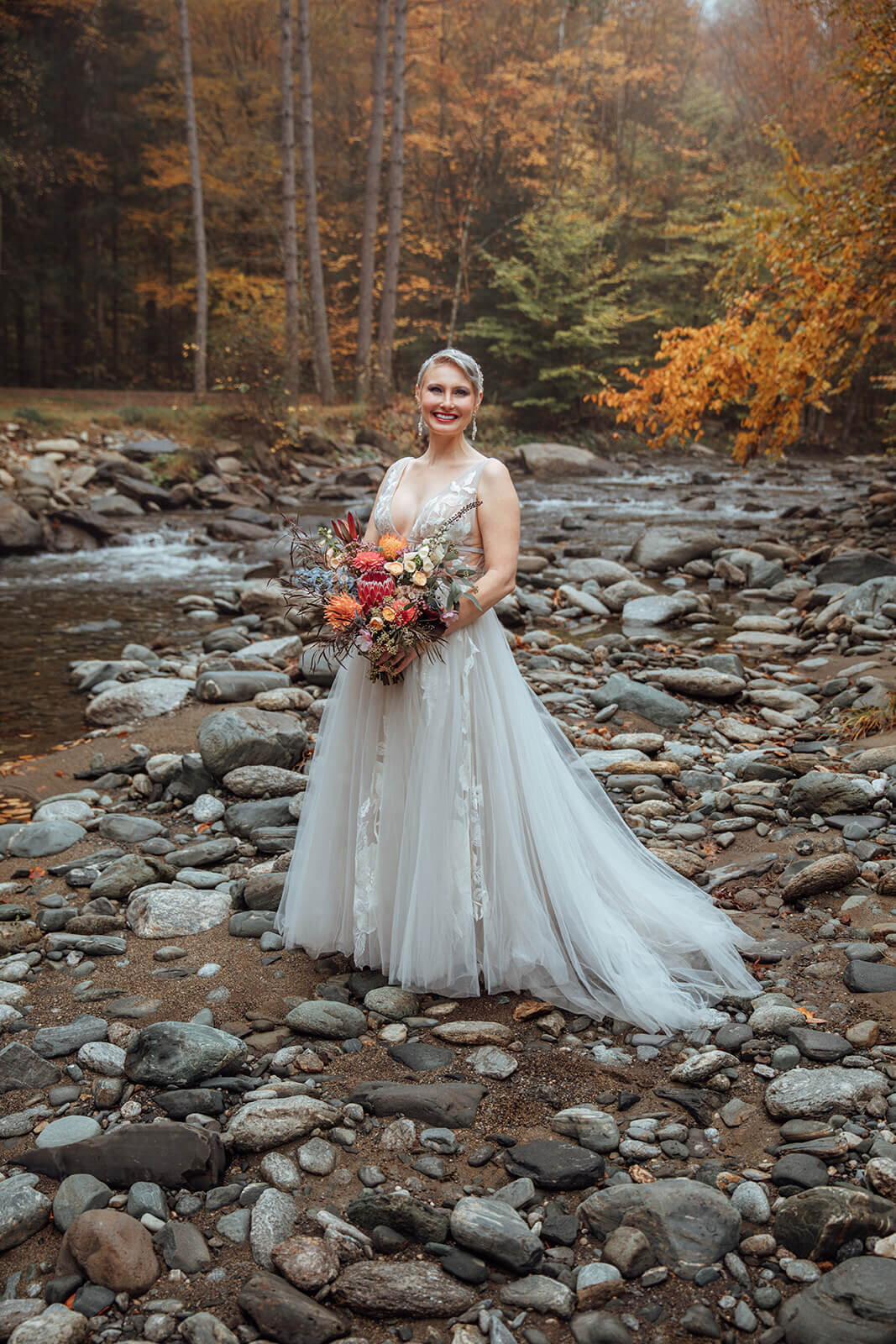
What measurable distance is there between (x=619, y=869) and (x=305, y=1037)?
1.43 meters

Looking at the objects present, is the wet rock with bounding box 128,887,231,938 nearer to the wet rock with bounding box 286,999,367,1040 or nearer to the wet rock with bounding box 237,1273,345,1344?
the wet rock with bounding box 286,999,367,1040

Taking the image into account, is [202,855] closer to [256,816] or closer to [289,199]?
[256,816]

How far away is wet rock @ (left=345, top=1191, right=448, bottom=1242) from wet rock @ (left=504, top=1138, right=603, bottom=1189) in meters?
0.31

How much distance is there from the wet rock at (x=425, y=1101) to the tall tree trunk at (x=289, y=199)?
64.0 ft


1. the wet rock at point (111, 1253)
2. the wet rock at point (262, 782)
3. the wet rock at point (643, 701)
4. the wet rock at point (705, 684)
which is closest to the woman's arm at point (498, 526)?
the wet rock at point (111, 1253)

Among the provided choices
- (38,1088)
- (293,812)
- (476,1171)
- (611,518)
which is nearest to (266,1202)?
(476,1171)

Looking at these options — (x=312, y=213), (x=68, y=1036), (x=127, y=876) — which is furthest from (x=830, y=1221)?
(x=312, y=213)

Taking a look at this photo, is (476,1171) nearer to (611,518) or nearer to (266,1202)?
(266,1202)

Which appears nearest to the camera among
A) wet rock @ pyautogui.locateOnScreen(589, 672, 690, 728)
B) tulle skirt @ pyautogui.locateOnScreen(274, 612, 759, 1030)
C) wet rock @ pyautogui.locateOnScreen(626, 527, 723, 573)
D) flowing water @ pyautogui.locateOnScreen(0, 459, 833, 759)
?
tulle skirt @ pyautogui.locateOnScreen(274, 612, 759, 1030)

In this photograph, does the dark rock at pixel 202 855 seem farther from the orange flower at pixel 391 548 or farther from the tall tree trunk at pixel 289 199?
the tall tree trunk at pixel 289 199

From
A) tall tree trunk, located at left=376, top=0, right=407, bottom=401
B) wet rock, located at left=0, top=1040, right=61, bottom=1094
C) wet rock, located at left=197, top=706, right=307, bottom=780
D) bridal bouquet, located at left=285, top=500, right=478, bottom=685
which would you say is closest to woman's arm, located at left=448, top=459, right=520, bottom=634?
bridal bouquet, located at left=285, top=500, right=478, bottom=685

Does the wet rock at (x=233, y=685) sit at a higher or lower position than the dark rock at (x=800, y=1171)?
higher

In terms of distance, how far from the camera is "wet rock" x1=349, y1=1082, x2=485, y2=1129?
3055mm

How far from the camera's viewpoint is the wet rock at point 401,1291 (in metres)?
2.34
